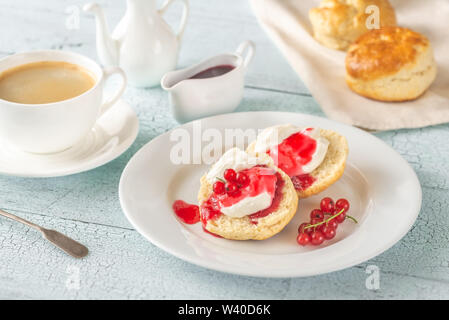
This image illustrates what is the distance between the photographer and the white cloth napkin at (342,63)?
2.88 meters

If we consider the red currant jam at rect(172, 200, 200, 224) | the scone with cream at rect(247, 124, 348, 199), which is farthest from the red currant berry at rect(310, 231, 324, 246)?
the red currant jam at rect(172, 200, 200, 224)

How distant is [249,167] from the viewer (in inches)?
83.2

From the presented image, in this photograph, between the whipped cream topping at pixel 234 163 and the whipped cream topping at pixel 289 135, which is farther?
the whipped cream topping at pixel 289 135

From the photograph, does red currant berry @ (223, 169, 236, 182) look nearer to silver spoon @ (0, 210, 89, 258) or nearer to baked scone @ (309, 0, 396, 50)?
silver spoon @ (0, 210, 89, 258)

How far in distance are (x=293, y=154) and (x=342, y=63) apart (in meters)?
1.24

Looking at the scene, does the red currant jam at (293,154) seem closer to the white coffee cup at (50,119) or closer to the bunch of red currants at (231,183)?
the bunch of red currants at (231,183)

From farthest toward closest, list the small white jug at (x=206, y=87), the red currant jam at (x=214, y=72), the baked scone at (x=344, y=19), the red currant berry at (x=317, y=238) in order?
the baked scone at (x=344, y=19), the red currant jam at (x=214, y=72), the small white jug at (x=206, y=87), the red currant berry at (x=317, y=238)

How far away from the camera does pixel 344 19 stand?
3262 millimetres

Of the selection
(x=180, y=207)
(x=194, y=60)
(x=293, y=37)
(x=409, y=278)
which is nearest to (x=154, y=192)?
(x=180, y=207)

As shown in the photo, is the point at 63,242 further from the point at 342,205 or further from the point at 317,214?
the point at 342,205

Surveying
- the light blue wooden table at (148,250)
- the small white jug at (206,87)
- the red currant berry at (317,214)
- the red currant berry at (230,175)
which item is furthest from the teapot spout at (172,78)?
the red currant berry at (317,214)

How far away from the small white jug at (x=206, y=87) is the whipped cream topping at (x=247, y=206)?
2.78ft

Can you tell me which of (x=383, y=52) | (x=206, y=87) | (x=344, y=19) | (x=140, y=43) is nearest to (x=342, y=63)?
(x=344, y=19)

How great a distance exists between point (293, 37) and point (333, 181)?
1526 millimetres
